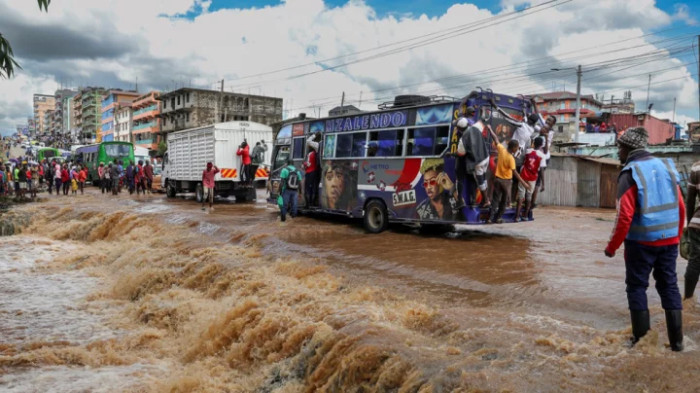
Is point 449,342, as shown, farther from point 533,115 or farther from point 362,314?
point 533,115

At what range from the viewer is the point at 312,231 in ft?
39.0

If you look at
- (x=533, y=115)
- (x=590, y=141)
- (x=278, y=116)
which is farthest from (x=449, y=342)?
(x=278, y=116)

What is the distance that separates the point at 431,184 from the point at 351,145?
8.91 ft

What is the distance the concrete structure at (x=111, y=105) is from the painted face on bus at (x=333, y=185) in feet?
309

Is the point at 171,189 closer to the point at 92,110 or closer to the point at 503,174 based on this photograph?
the point at 503,174

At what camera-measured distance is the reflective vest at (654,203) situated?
3963mm

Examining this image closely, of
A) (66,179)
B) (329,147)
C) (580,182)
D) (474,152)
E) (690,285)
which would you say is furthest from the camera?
(66,179)

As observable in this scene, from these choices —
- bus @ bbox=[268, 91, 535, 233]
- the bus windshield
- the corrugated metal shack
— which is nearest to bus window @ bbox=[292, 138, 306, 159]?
bus @ bbox=[268, 91, 535, 233]

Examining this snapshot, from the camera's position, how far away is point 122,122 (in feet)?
299

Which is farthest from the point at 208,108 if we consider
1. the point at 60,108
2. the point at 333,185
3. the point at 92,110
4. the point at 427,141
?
the point at 60,108

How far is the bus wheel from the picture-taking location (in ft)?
36.8

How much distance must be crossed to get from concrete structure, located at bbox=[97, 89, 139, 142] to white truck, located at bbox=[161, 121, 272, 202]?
8315 centimetres

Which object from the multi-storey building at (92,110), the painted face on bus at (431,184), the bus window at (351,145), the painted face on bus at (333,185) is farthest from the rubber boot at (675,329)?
the multi-storey building at (92,110)

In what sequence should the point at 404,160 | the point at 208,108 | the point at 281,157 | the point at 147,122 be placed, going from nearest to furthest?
1. the point at 404,160
2. the point at 281,157
3. the point at 208,108
4. the point at 147,122
